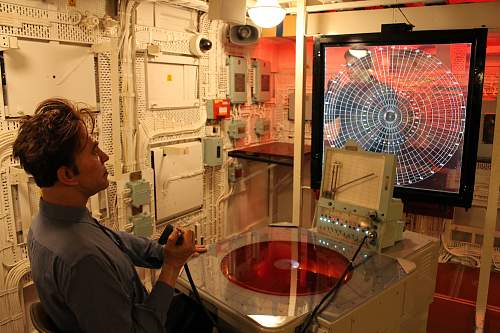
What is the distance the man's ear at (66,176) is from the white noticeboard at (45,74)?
52.7 inches

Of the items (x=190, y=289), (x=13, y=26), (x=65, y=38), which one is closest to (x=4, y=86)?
(x=13, y=26)

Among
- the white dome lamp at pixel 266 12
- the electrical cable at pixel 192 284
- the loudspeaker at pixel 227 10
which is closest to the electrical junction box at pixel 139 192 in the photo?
the loudspeaker at pixel 227 10

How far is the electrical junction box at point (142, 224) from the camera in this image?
2936 mm

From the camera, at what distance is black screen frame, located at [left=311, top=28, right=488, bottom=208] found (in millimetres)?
2236

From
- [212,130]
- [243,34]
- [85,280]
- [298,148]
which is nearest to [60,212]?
[85,280]

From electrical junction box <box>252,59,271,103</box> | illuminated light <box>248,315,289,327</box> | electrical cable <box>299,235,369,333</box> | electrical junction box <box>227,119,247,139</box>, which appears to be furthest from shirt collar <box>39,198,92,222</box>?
Result: electrical junction box <box>252,59,271,103</box>

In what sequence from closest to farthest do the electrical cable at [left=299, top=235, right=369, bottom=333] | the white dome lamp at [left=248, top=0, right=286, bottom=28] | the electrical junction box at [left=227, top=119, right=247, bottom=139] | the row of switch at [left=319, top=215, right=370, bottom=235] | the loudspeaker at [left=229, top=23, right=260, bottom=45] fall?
the electrical cable at [left=299, top=235, right=369, bottom=333]
the row of switch at [left=319, top=215, right=370, bottom=235]
the white dome lamp at [left=248, top=0, right=286, bottom=28]
the loudspeaker at [left=229, top=23, right=260, bottom=45]
the electrical junction box at [left=227, top=119, right=247, bottom=139]

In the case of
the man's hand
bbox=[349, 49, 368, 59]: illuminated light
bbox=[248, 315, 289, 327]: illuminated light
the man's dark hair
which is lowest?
bbox=[248, 315, 289, 327]: illuminated light

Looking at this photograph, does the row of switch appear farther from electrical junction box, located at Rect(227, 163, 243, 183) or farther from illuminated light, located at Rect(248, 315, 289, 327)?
electrical junction box, located at Rect(227, 163, 243, 183)

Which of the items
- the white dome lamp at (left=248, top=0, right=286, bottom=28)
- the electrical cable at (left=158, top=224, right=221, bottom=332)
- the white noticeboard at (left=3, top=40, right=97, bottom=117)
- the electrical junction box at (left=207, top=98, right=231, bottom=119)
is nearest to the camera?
the electrical cable at (left=158, top=224, right=221, bottom=332)

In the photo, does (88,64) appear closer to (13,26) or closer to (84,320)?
(13,26)

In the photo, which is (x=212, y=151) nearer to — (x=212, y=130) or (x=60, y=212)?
(x=212, y=130)

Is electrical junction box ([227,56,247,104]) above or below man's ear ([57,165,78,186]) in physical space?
above

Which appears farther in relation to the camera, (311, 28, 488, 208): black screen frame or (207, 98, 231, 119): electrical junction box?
(207, 98, 231, 119): electrical junction box
